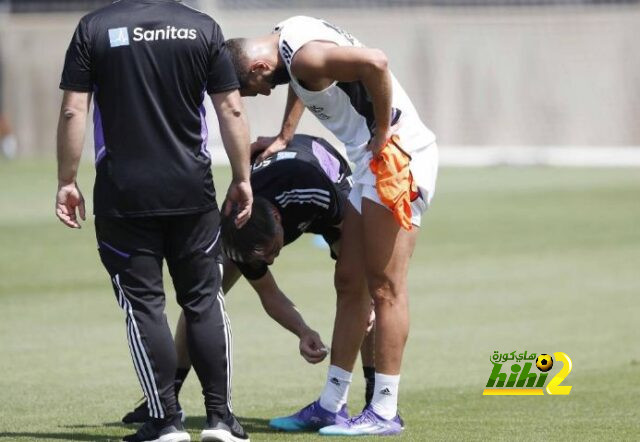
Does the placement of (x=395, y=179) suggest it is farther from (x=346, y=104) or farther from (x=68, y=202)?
(x=68, y=202)

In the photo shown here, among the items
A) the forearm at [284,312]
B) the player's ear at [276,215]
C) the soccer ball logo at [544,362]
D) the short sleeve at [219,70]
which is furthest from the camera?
the soccer ball logo at [544,362]

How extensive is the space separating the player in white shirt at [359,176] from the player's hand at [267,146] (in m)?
0.51

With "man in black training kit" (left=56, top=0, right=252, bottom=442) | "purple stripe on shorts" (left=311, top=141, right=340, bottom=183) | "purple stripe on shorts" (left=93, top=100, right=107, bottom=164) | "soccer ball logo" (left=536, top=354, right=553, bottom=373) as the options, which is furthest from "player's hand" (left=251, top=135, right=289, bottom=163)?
"soccer ball logo" (left=536, top=354, right=553, bottom=373)

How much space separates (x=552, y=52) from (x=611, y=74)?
151 centimetres

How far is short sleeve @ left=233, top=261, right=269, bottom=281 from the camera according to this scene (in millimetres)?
7223

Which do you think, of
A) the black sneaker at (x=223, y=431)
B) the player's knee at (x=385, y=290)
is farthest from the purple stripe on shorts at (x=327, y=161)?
the black sneaker at (x=223, y=431)

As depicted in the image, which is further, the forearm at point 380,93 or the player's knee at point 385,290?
the player's knee at point 385,290

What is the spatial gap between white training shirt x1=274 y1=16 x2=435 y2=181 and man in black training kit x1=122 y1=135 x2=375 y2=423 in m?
0.29

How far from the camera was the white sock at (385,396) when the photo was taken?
22.8 feet

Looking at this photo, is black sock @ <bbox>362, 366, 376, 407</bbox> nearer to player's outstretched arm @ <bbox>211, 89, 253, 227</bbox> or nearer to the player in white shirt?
the player in white shirt

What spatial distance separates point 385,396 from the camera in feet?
22.8

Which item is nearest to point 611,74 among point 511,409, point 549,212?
point 549,212

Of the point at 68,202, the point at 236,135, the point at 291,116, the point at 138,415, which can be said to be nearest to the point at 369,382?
the point at 138,415

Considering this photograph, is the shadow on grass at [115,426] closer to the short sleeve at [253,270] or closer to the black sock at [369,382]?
the black sock at [369,382]
